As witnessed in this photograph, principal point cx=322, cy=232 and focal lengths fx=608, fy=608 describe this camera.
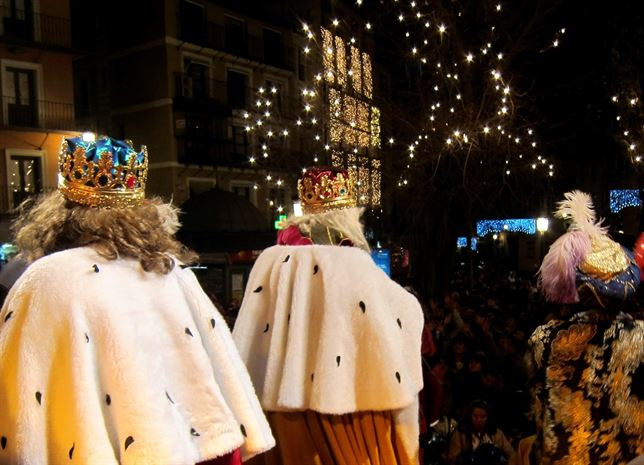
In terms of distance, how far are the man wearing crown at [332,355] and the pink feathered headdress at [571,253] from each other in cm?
75

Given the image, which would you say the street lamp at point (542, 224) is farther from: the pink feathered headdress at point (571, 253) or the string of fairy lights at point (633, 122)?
the pink feathered headdress at point (571, 253)

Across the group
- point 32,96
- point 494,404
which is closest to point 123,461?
point 494,404

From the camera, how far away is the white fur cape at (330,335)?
323cm

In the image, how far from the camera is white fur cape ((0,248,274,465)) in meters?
1.83

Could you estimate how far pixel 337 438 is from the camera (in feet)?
11.0

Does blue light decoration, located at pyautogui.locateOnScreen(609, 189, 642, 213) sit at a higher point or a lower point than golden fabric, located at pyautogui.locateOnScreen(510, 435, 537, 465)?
higher

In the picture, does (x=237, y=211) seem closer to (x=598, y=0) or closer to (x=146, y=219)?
(x=598, y=0)

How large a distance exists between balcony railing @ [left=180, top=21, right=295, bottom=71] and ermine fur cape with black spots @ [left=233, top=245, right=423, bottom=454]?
78.0 ft

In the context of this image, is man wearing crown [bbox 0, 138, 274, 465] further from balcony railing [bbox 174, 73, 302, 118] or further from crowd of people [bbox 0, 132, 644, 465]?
balcony railing [bbox 174, 73, 302, 118]

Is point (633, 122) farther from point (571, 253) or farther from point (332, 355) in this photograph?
point (332, 355)

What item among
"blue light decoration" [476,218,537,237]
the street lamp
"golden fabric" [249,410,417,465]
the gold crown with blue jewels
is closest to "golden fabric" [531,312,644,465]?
"golden fabric" [249,410,417,465]

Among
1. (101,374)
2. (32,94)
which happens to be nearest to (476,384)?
(101,374)

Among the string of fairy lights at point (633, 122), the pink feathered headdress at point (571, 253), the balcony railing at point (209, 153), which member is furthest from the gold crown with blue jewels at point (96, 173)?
the balcony railing at point (209, 153)

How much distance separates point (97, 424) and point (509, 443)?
467 centimetres
